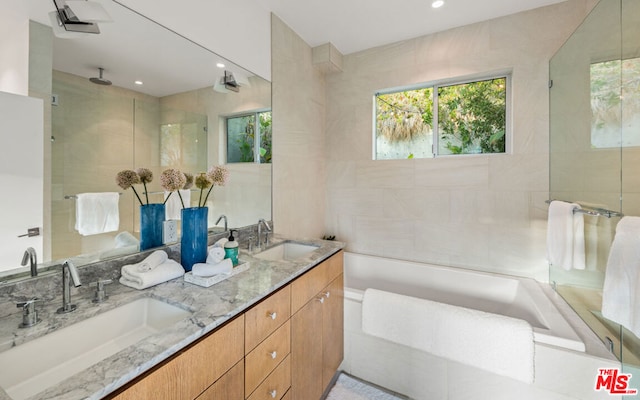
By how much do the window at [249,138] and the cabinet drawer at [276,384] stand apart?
1261mm

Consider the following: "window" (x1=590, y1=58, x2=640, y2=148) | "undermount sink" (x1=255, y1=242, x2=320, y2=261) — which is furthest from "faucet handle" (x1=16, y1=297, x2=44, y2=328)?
"window" (x1=590, y1=58, x2=640, y2=148)

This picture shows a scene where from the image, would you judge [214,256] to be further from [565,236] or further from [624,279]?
[565,236]

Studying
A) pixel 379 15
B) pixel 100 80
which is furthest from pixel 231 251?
pixel 379 15

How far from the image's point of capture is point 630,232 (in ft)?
4.01

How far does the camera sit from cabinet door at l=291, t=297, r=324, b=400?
1.28 m

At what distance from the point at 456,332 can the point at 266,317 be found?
1132 millimetres

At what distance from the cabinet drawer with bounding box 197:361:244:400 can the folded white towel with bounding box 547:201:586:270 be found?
214 centimetres

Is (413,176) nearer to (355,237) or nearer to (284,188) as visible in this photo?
(355,237)

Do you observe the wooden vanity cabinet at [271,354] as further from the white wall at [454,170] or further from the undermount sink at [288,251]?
the white wall at [454,170]

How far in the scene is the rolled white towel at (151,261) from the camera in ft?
3.64

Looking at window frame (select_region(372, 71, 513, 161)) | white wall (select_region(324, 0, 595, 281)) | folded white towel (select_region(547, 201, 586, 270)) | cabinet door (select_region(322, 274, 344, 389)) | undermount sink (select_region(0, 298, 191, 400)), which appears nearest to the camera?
undermount sink (select_region(0, 298, 191, 400))

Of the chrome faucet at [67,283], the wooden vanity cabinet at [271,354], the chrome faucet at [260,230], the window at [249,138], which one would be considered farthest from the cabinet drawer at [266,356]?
the window at [249,138]

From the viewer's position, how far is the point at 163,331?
0.75m

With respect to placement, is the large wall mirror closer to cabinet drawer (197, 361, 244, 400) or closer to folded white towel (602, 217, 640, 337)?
cabinet drawer (197, 361, 244, 400)
